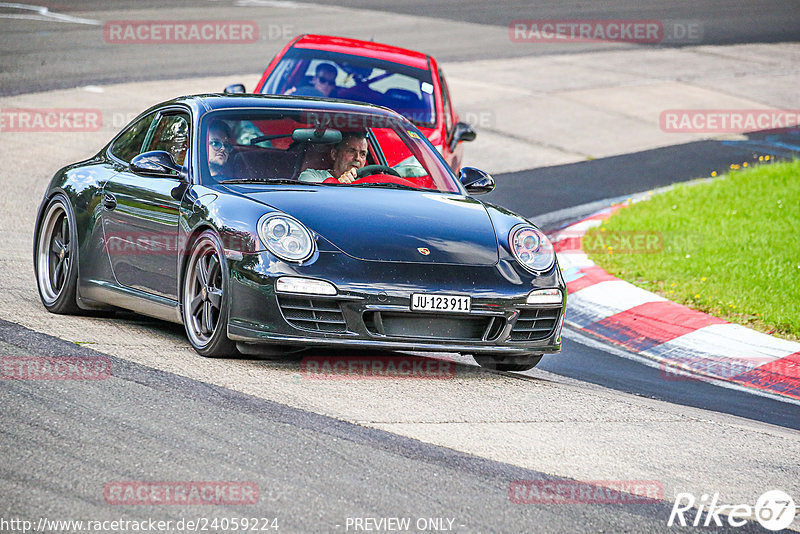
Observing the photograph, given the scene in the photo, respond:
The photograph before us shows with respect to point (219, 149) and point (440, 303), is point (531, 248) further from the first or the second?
point (219, 149)

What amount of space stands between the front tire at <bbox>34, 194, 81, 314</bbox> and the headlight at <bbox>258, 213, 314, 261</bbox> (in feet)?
5.75

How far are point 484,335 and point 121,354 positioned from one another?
1.80 metres

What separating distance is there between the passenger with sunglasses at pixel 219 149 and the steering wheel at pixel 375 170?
79 centimetres

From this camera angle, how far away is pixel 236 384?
6004mm

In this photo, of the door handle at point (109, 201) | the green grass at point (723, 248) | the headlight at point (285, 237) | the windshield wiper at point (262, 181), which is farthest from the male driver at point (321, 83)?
the headlight at point (285, 237)

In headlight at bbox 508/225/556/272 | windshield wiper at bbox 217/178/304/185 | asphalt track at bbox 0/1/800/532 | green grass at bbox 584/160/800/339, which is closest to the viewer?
asphalt track at bbox 0/1/800/532

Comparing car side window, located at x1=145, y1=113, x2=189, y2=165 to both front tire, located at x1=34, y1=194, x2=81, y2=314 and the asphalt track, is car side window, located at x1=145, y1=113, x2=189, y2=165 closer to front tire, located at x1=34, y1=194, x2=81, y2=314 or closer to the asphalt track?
front tire, located at x1=34, y1=194, x2=81, y2=314

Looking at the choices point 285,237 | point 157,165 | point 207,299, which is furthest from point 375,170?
point 207,299

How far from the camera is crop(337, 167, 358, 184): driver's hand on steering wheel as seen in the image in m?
7.56

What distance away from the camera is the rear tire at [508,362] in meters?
7.11

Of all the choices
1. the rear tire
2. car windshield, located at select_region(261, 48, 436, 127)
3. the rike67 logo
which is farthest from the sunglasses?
car windshield, located at select_region(261, 48, 436, 127)

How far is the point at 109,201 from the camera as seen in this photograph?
24.8 feet

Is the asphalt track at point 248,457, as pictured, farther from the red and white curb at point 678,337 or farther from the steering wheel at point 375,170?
the steering wheel at point 375,170

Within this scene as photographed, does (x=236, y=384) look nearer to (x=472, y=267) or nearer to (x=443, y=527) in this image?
(x=472, y=267)
